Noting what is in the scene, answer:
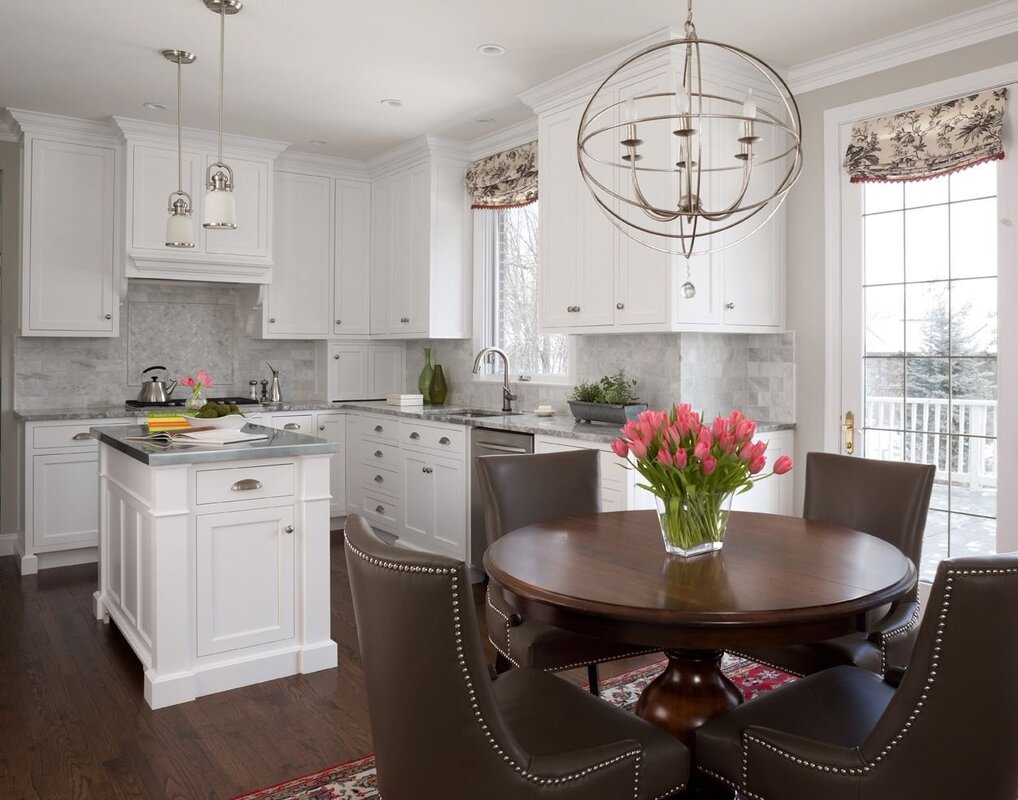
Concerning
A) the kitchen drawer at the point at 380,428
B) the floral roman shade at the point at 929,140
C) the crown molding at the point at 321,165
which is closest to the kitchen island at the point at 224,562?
the kitchen drawer at the point at 380,428

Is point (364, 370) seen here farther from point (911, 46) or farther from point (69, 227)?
point (911, 46)

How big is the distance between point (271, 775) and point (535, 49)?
3041mm

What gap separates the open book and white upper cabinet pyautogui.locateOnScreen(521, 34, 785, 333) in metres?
1.68

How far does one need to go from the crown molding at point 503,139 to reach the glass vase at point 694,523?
330 centimetres

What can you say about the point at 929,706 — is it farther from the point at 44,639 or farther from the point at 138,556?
the point at 44,639

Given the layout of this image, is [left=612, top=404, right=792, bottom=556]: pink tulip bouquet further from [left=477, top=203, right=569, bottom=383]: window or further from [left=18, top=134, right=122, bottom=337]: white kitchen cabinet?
[left=18, top=134, right=122, bottom=337]: white kitchen cabinet

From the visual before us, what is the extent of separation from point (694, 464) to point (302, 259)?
435cm

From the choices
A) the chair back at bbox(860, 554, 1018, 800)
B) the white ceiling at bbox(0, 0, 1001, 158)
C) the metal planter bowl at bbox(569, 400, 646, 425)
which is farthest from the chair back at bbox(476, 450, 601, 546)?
the white ceiling at bbox(0, 0, 1001, 158)

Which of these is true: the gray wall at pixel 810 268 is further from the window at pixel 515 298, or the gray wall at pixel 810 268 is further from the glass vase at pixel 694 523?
the glass vase at pixel 694 523

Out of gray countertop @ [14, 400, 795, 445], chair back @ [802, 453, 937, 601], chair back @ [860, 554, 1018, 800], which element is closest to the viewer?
chair back @ [860, 554, 1018, 800]

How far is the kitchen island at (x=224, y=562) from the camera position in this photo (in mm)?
2855

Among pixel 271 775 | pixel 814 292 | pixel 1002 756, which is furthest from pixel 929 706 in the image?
pixel 814 292

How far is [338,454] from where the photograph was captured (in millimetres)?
5574

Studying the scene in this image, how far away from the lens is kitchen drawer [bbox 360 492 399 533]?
5031 millimetres
